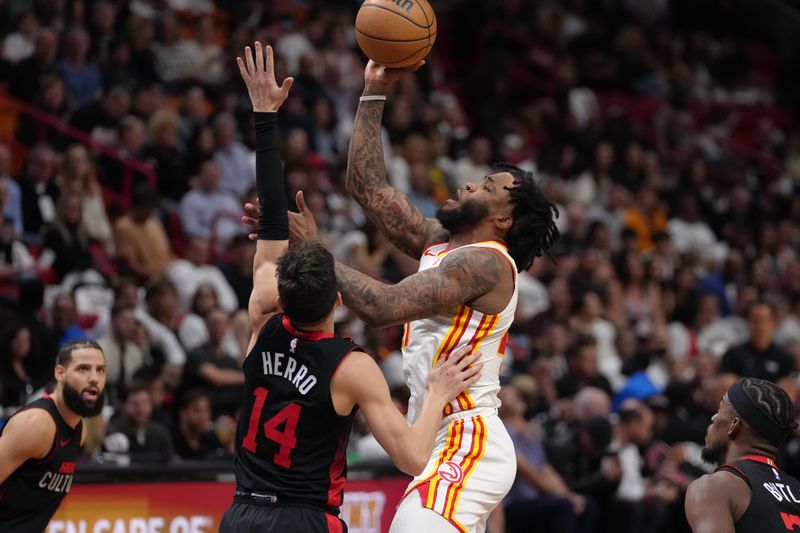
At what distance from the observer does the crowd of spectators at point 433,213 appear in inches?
398

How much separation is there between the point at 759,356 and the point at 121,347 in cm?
660

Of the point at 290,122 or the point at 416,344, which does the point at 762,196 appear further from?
the point at 416,344

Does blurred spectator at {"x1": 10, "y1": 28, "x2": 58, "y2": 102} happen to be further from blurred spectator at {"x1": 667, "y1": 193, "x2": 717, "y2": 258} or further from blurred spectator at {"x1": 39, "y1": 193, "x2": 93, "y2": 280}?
blurred spectator at {"x1": 667, "y1": 193, "x2": 717, "y2": 258}

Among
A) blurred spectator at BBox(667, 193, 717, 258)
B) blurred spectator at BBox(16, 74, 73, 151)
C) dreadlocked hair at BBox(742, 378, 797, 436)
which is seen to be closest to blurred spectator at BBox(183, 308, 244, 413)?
blurred spectator at BBox(16, 74, 73, 151)

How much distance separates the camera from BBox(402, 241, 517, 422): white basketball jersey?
5312mm

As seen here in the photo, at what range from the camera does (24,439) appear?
18.5 feet

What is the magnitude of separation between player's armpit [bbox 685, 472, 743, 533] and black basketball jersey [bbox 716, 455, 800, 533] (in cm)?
7

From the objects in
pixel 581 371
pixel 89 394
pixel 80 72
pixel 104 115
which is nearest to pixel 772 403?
pixel 89 394

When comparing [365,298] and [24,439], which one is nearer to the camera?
[365,298]

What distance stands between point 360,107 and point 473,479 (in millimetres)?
1881

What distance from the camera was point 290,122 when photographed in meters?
14.2

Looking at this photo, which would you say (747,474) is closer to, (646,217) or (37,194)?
(37,194)

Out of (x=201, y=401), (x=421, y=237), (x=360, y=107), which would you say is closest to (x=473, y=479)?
(x=421, y=237)

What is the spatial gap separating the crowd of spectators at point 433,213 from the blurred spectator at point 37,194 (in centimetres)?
3
